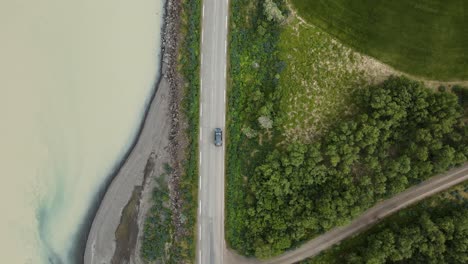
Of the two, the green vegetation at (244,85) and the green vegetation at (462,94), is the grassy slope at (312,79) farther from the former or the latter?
the green vegetation at (462,94)

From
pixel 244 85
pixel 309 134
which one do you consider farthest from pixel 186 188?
pixel 309 134

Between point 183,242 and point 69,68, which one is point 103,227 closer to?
point 183,242

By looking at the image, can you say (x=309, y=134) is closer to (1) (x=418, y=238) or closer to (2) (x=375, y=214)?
(2) (x=375, y=214)

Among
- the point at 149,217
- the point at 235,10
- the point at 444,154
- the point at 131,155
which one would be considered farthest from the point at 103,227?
the point at 444,154

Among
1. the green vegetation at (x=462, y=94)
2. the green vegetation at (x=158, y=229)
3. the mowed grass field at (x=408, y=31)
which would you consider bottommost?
the green vegetation at (x=158, y=229)

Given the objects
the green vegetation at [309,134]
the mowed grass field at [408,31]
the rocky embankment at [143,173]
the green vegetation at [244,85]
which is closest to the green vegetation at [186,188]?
the rocky embankment at [143,173]

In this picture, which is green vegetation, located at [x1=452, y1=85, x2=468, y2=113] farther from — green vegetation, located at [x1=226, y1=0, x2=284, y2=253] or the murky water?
the murky water
